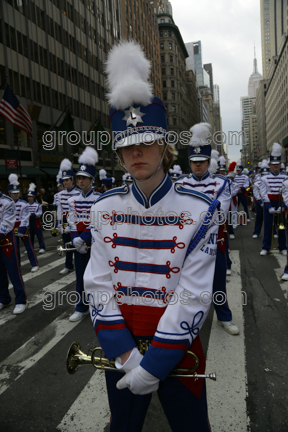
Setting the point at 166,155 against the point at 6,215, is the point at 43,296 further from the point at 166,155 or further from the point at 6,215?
the point at 166,155

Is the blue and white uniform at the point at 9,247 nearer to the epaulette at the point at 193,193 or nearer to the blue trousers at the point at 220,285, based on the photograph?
the blue trousers at the point at 220,285

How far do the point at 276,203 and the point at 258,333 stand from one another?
222 inches

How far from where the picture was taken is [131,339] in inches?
70.6

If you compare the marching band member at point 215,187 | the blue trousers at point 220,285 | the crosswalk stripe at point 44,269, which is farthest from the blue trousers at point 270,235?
the crosswalk stripe at point 44,269

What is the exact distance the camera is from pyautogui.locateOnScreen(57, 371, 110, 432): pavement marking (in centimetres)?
283

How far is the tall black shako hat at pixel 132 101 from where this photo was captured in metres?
1.78

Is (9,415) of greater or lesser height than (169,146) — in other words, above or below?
below

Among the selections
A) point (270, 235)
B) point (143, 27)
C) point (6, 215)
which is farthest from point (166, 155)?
point (143, 27)

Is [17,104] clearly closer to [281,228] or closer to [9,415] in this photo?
[281,228]

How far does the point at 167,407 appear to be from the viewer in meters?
1.83

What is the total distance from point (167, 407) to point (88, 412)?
1572 mm

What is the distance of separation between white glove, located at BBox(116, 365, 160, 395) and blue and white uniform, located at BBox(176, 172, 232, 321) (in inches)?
109

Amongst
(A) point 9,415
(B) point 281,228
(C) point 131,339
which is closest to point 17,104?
(B) point 281,228

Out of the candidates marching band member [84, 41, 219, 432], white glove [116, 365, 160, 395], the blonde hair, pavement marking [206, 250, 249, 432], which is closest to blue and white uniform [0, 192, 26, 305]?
pavement marking [206, 250, 249, 432]
